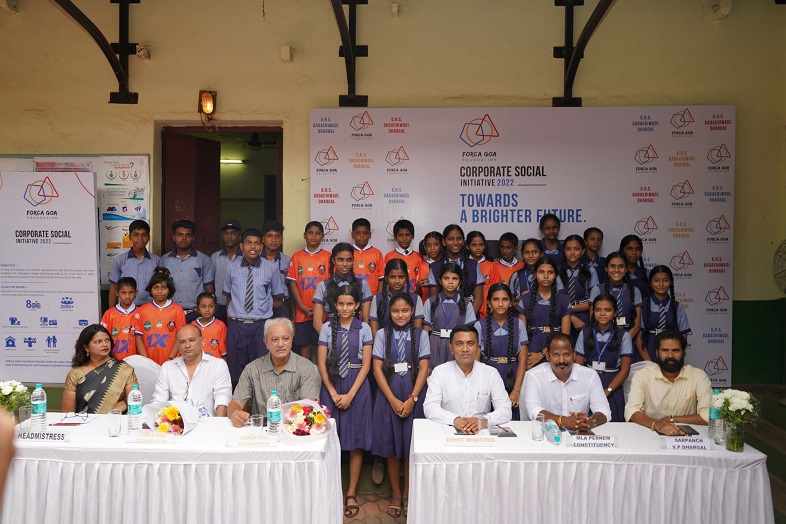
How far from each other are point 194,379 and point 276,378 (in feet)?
1.70

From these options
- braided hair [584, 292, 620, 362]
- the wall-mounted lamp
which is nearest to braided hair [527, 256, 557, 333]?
braided hair [584, 292, 620, 362]

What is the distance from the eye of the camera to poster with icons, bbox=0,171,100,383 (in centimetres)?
615

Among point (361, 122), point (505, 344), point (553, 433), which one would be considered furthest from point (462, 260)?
point (553, 433)

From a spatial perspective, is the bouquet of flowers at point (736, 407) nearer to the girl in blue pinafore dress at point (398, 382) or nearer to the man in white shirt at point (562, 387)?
the man in white shirt at point (562, 387)

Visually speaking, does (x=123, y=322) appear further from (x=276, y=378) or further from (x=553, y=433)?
(x=553, y=433)

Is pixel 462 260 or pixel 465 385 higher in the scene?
pixel 462 260

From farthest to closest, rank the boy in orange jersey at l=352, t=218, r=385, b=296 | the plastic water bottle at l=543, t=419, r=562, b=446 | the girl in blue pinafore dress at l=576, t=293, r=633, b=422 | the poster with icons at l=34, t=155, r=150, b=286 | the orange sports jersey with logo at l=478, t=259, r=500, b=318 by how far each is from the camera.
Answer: the poster with icons at l=34, t=155, r=150, b=286, the boy in orange jersey at l=352, t=218, r=385, b=296, the orange sports jersey with logo at l=478, t=259, r=500, b=318, the girl in blue pinafore dress at l=576, t=293, r=633, b=422, the plastic water bottle at l=543, t=419, r=562, b=446

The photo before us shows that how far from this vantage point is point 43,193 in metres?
6.18

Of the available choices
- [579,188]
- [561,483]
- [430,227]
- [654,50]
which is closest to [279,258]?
[430,227]

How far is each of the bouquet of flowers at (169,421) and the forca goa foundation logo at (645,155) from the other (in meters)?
4.76

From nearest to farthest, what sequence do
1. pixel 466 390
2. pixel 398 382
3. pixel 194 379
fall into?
pixel 466 390
pixel 194 379
pixel 398 382

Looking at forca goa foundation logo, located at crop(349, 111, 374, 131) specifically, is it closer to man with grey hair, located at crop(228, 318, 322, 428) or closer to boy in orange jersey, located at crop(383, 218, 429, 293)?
boy in orange jersey, located at crop(383, 218, 429, 293)

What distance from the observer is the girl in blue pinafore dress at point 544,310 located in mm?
4891

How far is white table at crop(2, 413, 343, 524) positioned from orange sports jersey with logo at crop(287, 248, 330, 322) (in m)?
2.48
